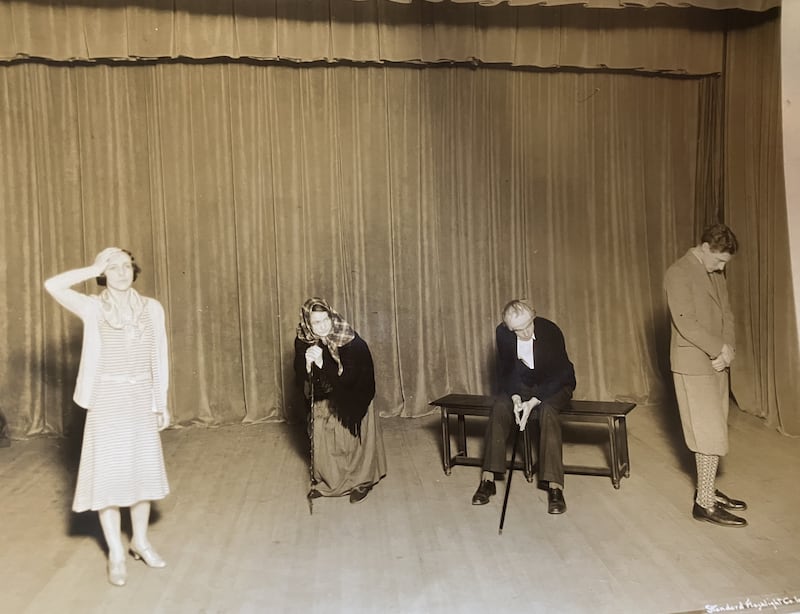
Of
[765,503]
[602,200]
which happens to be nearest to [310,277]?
[602,200]

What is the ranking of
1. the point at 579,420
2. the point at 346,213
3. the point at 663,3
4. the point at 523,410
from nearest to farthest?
the point at 523,410, the point at 579,420, the point at 663,3, the point at 346,213

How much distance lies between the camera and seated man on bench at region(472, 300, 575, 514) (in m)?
3.74

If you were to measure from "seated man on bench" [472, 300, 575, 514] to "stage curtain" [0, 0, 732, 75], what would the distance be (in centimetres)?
231

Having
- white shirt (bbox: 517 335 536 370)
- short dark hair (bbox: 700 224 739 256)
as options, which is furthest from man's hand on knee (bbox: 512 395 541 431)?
short dark hair (bbox: 700 224 739 256)

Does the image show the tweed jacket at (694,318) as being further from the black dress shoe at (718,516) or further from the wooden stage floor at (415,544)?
the wooden stage floor at (415,544)

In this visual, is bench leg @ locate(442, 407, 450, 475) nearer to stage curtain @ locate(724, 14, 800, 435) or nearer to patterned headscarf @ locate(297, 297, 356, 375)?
patterned headscarf @ locate(297, 297, 356, 375)

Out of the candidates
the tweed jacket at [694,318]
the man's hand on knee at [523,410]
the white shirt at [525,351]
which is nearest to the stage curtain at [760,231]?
the tweed jacket at [694,318]

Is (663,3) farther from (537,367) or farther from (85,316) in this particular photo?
(85,316)

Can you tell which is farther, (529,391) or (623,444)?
(623,444)

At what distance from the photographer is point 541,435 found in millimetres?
3752

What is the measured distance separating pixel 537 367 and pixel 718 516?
1092mm

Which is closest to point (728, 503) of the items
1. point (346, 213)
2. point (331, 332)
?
point (331, 332)

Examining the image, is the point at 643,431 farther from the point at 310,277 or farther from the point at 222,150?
the point at 222,150

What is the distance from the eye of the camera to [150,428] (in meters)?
2.90
